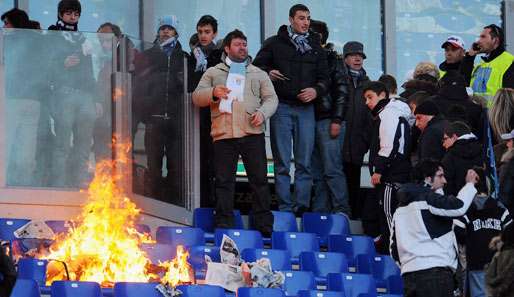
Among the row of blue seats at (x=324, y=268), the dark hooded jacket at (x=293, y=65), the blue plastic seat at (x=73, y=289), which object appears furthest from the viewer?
the dark hooded jacket at (x=293, y=65)

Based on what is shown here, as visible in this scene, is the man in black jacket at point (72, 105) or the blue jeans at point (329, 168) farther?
the blue jeans at point (329, 168)

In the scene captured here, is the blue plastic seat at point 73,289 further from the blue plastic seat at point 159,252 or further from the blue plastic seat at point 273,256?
the blue plastic seat at point 273,256

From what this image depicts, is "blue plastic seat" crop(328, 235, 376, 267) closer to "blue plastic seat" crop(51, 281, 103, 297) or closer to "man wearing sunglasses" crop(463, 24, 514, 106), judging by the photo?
"man wearing sunglasses" crop(463, 24, 514, 106)

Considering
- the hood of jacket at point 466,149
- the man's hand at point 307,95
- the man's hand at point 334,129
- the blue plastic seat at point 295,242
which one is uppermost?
the man's hand at point 307,95

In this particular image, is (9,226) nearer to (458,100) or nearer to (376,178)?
(376,178)

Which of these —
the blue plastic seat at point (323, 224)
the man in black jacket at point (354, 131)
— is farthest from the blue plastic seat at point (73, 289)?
the man in black jacket at point (354, 131)

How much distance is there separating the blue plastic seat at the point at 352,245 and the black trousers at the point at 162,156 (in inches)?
64.6

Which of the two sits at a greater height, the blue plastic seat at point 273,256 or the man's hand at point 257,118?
the man's hand at point 257,118

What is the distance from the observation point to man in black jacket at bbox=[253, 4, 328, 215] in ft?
52.6

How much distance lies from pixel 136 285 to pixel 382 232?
3.44 m

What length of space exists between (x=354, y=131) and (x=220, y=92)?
72.2 inches

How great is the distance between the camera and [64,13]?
16.1 metres

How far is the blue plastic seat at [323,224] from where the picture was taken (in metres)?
16.1

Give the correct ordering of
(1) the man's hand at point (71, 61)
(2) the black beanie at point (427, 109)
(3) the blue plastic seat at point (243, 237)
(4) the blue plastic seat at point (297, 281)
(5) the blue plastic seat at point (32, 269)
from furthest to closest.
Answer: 1. (2) the black beanie at point (427, 109)
2. (1) the man's hand at point (71, 61)
3. (3) the blue plastic seat at point (243, 237)
4. (4) the blue plastic seat at point (297, 281)
5. (5) the blue plastic seat at point (32, 269)
